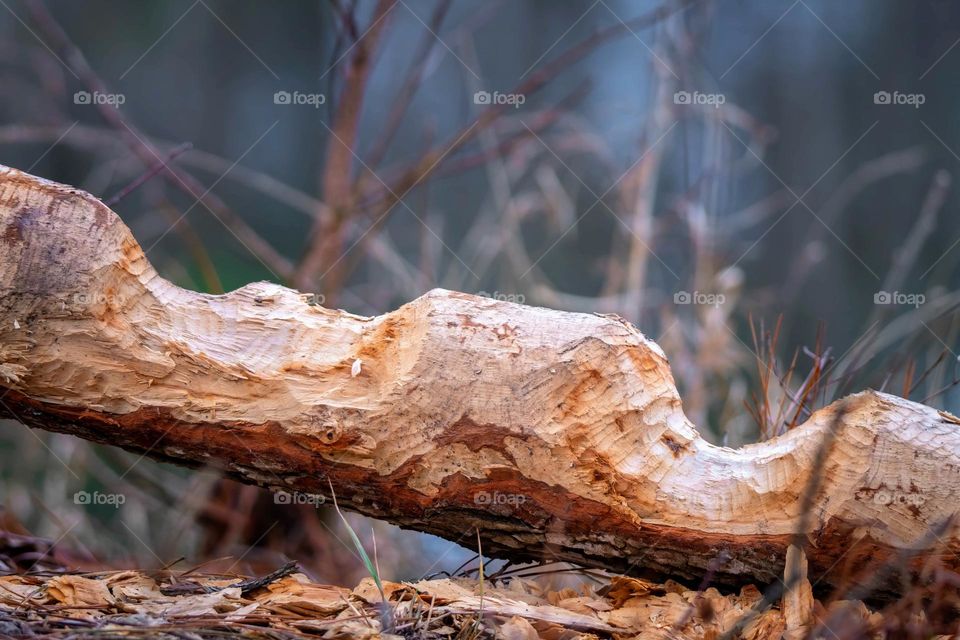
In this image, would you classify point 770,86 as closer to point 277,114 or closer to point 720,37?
point 720,37

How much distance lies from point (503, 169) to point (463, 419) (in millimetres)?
2653

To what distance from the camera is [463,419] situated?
1321mm

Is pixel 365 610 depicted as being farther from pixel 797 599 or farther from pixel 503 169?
pixel 503 169

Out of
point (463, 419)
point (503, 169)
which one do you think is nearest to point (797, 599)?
point (463, 419)

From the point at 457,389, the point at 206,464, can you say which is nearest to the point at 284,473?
the point at 206,464

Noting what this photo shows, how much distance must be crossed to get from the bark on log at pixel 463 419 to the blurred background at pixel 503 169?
1279 millimetres

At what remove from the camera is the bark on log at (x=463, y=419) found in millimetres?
1302

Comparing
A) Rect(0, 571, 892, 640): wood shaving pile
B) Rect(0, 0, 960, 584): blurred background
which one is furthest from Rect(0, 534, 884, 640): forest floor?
A: Rect(0, 0, 960, 584): blurred background

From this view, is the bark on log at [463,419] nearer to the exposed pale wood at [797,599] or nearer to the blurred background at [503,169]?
the exposed pale wood at [797,599]

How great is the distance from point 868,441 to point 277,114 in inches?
242

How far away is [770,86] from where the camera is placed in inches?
261

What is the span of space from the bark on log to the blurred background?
4.20 feet

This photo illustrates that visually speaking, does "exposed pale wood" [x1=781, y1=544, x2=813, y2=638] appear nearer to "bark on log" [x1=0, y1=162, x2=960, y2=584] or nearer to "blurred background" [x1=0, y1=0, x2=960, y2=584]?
"bark on log" [x1=0, y1=162, x2=960, y2=584]

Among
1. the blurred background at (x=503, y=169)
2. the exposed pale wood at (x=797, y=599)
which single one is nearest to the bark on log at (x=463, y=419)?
the exposed pale wood at (x=797, y=599)
